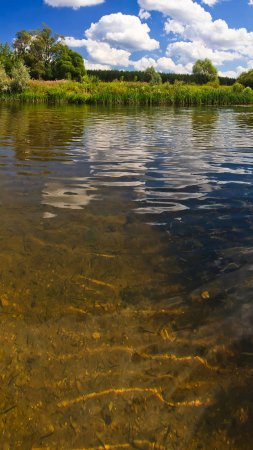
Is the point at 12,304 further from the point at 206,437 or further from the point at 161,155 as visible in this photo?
the point at 161,155

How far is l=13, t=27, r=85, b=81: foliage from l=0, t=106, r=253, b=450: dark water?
216ft

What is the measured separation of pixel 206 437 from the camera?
1533 millimetres

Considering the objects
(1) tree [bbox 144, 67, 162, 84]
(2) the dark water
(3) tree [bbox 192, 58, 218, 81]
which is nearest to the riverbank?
(1) tree [bbox 144, 67, 162, 84]

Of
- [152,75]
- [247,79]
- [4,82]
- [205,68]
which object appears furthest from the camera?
[205,68]

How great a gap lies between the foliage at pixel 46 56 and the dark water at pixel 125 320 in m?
65.8

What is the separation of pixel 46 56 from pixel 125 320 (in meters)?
79.5

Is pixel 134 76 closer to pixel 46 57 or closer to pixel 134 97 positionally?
pixel 46 57

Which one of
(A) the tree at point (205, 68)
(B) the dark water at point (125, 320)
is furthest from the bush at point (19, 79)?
(A) the tree at point (205, 68)

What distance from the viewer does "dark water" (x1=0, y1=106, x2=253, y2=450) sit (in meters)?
1.59

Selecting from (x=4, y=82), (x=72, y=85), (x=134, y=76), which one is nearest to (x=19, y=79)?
(x=4, y=82)

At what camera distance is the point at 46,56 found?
70.4 m

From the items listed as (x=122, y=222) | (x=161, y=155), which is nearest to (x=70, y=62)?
(x=161, y=155)

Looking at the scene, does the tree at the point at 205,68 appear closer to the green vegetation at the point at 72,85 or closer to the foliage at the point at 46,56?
the green vegetation at the point at 72,85

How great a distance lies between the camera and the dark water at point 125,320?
1.59 m
